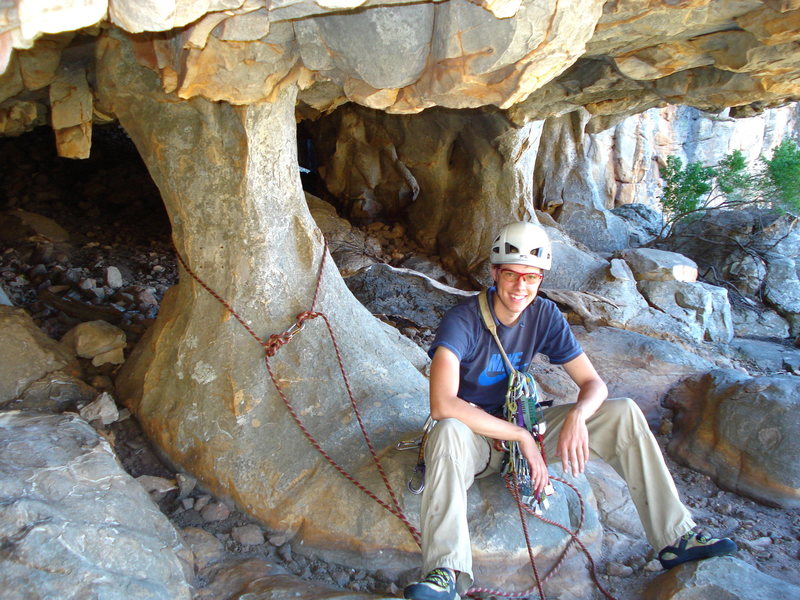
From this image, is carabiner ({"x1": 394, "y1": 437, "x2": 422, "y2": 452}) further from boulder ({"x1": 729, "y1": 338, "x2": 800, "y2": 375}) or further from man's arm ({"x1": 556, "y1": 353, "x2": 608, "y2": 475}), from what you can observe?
boulder ({"x1": 729, "y1": 338, "x2": 800, "y2": 375})

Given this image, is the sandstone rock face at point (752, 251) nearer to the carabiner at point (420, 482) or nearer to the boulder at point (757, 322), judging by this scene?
the boulder at point (757, 322)

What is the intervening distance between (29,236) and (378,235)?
4.33 m

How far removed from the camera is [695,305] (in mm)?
7828

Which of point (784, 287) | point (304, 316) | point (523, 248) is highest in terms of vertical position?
point (523, 248)

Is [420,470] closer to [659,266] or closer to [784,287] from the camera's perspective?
[659,266]

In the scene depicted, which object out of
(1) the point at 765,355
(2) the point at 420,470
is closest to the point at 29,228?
(2) the point at 420,470

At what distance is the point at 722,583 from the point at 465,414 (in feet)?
4.22

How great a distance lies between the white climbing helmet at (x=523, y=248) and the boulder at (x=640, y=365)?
2.93 meters

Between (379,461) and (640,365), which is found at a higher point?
(379,461)

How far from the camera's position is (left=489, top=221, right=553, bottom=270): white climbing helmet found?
280 centimetres

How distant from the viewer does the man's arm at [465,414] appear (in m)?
2.51

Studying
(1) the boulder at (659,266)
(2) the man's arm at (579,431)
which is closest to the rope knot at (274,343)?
(2) the man's arm at (579,431)

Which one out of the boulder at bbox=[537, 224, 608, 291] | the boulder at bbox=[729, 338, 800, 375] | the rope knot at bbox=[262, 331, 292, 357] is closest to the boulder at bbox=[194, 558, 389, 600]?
the rope knot at bbox=[262, 331, 292, 357]

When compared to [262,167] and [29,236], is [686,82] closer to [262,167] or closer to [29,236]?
[262,167]
